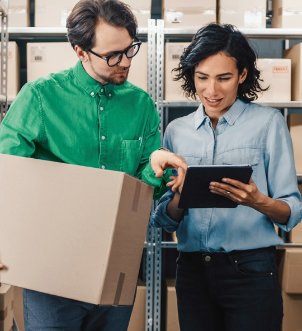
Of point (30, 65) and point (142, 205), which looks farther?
point (30, 65)

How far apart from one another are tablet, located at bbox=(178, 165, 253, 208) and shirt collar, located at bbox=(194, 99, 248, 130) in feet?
0.80

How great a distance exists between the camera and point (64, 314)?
1180mm

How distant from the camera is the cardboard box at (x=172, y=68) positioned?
8.54 feet

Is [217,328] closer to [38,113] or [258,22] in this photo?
[38,113]

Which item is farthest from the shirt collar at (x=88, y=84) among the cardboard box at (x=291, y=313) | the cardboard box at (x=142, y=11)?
the cardboard box at (x=291, y=313)

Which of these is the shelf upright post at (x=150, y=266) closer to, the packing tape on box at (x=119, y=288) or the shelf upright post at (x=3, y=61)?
the shelf upright post at (x=3, y=61)

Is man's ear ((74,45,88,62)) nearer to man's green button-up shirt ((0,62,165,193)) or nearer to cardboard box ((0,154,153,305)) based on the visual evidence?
man's green button-up shirt ((0,62,165,193))

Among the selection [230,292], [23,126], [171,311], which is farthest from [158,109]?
[23,126]

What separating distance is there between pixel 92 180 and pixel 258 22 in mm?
1778

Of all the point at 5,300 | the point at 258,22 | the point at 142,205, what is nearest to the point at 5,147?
the point at 142,205

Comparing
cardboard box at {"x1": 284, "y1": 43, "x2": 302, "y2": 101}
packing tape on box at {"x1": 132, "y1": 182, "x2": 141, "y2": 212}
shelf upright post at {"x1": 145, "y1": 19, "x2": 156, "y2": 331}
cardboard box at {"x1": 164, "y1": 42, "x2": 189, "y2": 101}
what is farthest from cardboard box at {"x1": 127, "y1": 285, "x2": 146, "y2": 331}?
packing tape on box at {"x1": 132, "y1": 182, "x2": 141, "y2": 212}

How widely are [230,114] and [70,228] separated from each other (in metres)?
0.64

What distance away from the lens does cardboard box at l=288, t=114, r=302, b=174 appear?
266 cm

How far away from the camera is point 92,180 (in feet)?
3.74
